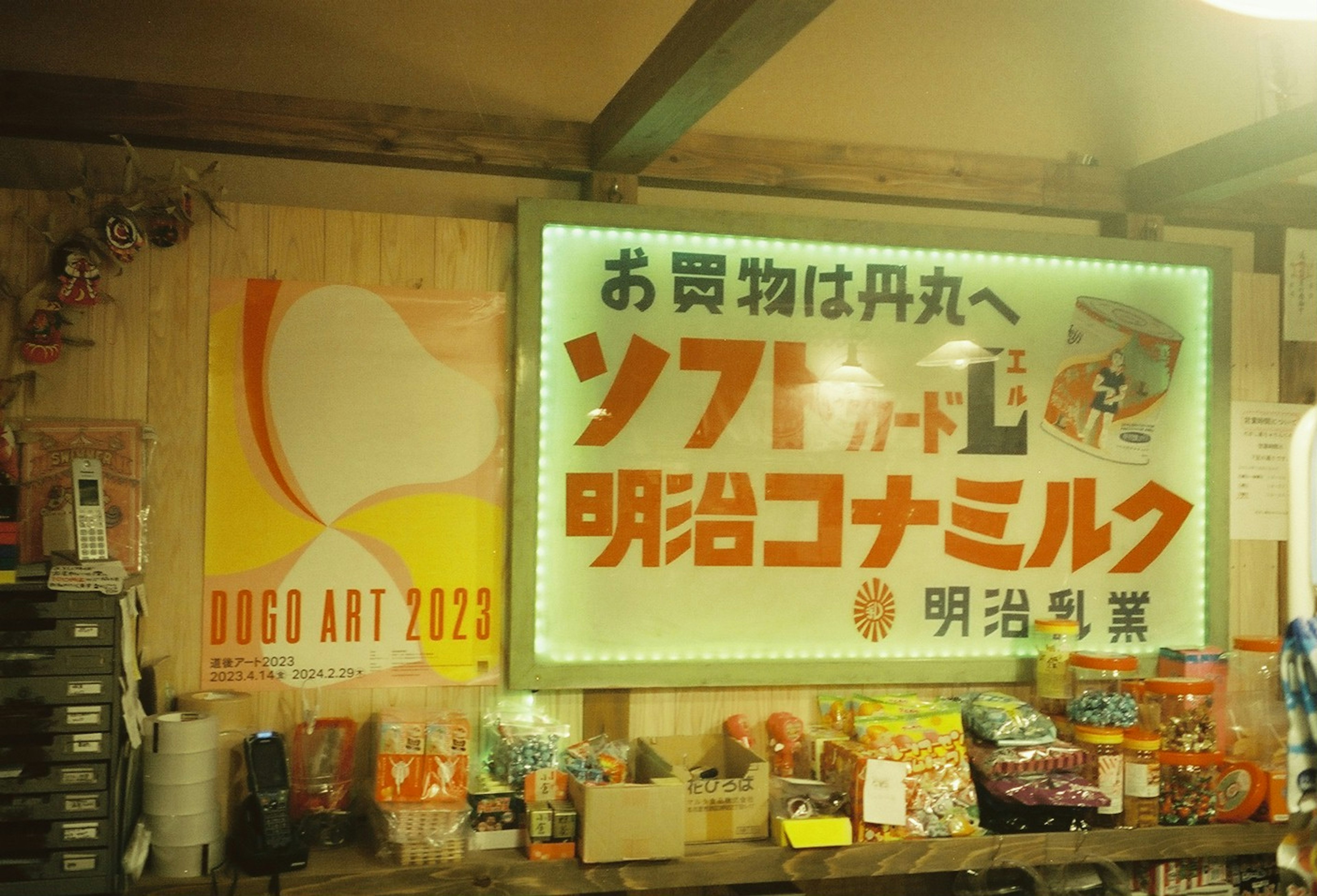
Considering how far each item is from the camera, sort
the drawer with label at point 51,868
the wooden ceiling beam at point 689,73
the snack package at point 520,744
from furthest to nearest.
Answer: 1. the snack package at point 520,744
2. the drawer with label at point 51,868
3. the wooden ceiling beam at point 689,73

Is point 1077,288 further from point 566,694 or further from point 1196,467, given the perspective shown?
point 566,694

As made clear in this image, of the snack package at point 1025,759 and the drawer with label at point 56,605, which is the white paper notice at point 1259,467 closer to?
the snack package at point 1025,759

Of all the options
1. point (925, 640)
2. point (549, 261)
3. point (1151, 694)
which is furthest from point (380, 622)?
point (1151, 694)

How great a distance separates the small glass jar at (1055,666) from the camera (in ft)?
10.6

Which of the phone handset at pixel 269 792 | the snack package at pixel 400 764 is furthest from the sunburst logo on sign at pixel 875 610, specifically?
the phone handset at pixel 269 792

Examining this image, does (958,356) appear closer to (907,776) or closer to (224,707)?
(907,776)

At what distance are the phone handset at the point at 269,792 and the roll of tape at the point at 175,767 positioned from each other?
11 cm

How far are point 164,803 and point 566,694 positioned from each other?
108cm

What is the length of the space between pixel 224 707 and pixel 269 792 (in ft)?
0.98

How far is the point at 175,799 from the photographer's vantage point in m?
2.62

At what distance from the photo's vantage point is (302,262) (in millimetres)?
3012

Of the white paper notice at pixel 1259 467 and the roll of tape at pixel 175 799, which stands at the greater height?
the white paper notice at pixel 1259 467

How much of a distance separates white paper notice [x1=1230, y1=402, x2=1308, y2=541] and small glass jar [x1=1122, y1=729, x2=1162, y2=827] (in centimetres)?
94

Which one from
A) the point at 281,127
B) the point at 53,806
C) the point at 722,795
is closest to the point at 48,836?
the point at 53,806
